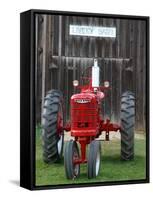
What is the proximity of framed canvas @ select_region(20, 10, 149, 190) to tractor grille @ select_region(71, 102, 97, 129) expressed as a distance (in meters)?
0.01

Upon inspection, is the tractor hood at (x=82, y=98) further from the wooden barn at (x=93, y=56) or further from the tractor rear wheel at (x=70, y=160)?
the tractor rear wheel at (x=70, y=160)

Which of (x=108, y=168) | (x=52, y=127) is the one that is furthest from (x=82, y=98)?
(x=108, y=168)

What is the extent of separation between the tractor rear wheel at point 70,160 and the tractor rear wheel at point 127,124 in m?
0.71

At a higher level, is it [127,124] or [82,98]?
[82,98]

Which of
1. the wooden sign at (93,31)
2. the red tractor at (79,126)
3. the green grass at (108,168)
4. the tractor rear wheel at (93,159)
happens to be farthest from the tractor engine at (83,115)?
the wooden sign at (93,31)

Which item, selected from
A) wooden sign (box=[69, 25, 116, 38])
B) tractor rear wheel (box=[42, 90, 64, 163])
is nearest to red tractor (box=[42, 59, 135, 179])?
tractor rear wheel (box=[42, 90, 64, 163])

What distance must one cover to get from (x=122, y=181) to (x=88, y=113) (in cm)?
102

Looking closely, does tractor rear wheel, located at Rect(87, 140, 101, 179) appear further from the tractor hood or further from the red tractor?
the tractor hood

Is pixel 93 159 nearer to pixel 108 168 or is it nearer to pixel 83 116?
pixel 108 168

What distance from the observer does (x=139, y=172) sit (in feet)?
35.0

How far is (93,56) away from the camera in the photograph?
10328mm

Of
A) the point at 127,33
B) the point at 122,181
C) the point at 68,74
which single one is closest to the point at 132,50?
the point at 127,33

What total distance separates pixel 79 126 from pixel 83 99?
0.34 m

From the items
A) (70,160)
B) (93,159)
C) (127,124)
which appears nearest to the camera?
(70,160)
